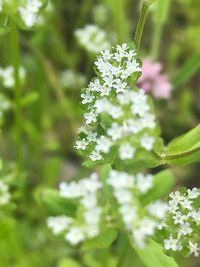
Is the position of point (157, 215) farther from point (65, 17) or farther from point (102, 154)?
point (65, 17)

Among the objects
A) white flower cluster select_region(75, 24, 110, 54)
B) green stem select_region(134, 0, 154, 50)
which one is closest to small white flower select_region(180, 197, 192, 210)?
green stem select_region(134, 0, 154, 50)

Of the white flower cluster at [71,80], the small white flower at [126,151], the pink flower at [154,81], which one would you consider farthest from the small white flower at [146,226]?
the white flower cluster at [71,80]

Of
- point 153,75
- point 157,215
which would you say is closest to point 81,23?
point 153,75

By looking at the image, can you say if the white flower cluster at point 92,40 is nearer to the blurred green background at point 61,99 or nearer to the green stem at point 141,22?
the blurred green background at point 61,99

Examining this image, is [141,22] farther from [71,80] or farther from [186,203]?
[71,80]

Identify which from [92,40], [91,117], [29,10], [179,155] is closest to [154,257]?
[179,155]

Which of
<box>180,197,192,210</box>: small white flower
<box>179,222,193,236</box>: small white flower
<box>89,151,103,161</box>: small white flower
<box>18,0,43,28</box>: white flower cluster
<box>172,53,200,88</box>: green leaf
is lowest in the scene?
<box>179,222,193,236</box>: small white flower

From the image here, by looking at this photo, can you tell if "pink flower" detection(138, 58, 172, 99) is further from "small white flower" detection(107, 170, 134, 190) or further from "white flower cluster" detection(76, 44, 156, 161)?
"small white flower" detection(107, 170, 134, 190)
